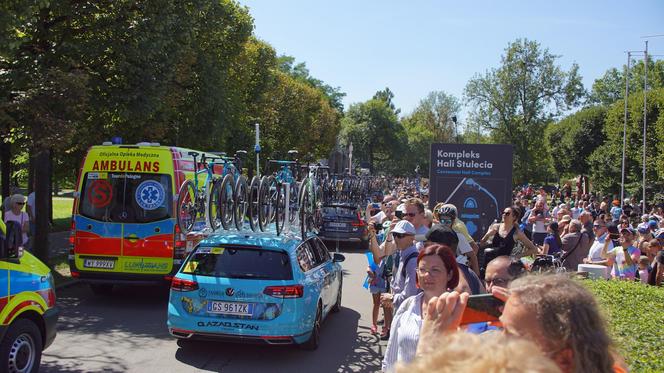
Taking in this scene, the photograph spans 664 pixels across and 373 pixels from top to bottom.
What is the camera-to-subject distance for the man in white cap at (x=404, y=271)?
17.8 feet

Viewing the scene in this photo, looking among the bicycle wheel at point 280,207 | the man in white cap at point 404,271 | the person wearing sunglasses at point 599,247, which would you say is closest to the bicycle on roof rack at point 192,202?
the bicycle wheel at point 280,207

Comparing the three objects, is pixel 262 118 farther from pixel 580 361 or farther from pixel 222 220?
pixel 580 361

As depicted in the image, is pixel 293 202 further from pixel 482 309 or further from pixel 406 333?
pixel 482 309

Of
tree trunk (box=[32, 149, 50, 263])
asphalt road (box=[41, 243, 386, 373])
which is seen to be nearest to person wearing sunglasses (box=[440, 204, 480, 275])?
asphalt road (box=[41, 243, 386, 373])

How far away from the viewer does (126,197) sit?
10.1 metres

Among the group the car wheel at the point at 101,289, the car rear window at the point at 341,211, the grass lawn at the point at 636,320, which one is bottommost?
the car wheel at the point at 101,289

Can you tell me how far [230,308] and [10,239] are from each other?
8.13 ft

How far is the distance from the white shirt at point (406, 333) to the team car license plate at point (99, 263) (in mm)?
7542

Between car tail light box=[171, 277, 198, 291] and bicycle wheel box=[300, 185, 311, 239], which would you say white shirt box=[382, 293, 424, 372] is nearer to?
car tail light box=[171, 277, 198, 291]

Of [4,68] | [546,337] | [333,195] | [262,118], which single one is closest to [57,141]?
[4,68]

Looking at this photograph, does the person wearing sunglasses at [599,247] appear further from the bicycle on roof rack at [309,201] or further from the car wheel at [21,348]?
the car wheel at [21,348]

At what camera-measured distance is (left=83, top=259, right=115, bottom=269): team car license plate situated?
1000 cm

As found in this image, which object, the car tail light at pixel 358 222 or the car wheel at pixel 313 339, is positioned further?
the car tail light at pixel 358 222

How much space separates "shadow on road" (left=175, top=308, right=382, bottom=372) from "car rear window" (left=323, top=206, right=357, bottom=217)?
10.6 metres
